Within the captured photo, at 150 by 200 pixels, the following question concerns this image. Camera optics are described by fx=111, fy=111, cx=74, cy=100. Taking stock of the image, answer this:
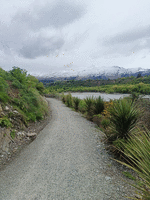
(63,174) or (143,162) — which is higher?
(143,162)

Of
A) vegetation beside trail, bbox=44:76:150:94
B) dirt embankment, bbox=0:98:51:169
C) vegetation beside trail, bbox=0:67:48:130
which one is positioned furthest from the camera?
vegetation beside trail, bbox=44:76:150:94

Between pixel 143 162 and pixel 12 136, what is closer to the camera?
pixel 143 162

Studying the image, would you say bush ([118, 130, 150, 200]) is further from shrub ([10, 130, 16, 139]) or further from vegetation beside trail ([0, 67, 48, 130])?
vegetation beside trail ([0, 67, 48, 130])

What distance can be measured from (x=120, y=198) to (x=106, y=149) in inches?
Answer: 75.9

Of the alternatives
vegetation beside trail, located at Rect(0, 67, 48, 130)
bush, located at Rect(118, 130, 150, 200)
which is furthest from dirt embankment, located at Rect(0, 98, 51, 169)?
bush, located at Rect(118, 130, 150, 200)

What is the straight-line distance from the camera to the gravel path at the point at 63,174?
7.45 ft

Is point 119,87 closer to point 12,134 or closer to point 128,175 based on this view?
point 12,134

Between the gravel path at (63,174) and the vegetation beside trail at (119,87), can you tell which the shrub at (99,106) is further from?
the vegetation beside trail at (119,87)

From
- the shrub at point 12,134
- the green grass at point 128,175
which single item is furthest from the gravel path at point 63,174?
the shrub at point 12,134

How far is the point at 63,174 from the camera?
2844mm

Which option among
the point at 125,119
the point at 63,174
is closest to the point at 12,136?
the point at 63,174

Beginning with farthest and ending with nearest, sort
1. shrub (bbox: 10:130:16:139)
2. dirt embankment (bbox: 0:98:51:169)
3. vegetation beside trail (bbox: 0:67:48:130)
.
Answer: vegetation beside trail (bbox: 0:67:48:130)
shrub (bbox: 10:130:16:139)
dirt embankment (bbox: 0:98:51:169)

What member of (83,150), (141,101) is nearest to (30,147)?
(83,150)

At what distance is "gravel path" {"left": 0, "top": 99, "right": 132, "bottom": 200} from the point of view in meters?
2.27
